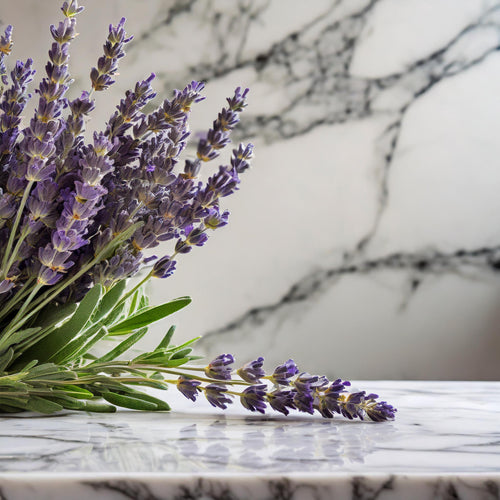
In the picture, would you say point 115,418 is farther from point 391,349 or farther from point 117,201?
point 391,349

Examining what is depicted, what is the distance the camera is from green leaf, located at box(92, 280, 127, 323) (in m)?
0.46

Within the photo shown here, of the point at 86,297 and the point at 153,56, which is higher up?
the point at 153,56

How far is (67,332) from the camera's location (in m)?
0.44

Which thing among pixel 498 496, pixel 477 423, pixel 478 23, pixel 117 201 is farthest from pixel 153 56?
pixel 498 496

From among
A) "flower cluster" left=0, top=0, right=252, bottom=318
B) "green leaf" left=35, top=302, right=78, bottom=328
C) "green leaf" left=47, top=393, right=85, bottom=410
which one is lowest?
"green leaf" left=47, top=393, right=85, bottom=410

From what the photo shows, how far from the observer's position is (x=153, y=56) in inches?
52.0

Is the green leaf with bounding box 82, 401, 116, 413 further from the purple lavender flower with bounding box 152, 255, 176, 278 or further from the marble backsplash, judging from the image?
the marble backsplash

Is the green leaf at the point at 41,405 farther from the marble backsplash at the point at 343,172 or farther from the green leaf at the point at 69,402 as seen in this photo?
the marble backsplash at the point at 343,172

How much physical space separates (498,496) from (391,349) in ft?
3.50

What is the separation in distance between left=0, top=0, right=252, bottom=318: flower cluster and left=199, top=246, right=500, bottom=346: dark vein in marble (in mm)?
844

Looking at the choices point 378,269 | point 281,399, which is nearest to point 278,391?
point 281,399

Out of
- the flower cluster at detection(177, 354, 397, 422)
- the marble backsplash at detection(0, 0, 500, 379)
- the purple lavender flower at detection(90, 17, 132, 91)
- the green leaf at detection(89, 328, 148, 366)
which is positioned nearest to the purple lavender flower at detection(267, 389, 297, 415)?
the flower cluster at detection(177, 354, 397, 422)

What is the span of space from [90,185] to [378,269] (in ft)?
3.32

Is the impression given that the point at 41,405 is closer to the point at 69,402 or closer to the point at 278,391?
the point at 69,402
